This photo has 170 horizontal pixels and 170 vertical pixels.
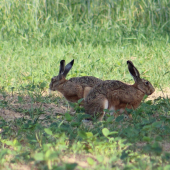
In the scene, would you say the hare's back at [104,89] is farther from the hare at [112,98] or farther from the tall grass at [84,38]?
the tall grass at [84,38]

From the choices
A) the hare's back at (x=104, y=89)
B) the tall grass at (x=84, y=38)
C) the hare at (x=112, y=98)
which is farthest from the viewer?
the tall grass at (x=84, y=38)

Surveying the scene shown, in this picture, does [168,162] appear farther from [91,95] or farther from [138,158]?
[91,95]

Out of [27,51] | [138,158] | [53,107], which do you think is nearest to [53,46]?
[27,51]

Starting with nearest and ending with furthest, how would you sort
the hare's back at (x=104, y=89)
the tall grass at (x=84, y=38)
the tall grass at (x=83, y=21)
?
the hare's back at (x=104, y=89) < the tall grass at (x=84, y=38) < the tall grass at (x=83, y=21)

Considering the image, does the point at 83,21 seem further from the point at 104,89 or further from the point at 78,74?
the point at 104,89

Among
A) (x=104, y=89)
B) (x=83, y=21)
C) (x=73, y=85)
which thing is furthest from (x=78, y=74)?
(x=83, y=21)

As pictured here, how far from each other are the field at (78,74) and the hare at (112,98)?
0.18 m

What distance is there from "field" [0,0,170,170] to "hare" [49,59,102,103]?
15 centimetres

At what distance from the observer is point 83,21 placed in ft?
31.2

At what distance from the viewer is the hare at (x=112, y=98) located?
4445mm

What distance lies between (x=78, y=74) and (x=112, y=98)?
1.93 metres

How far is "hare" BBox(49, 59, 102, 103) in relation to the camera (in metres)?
5.37

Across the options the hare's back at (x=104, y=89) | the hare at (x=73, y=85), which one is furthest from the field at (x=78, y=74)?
the hare's back at (x=104, y=89)

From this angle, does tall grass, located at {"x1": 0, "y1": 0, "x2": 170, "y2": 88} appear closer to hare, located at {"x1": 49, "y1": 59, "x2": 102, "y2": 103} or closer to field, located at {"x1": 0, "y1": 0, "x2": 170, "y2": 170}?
field, located at {"x1": 0, "y1": 0, "x2": 170, "y2": 170}
